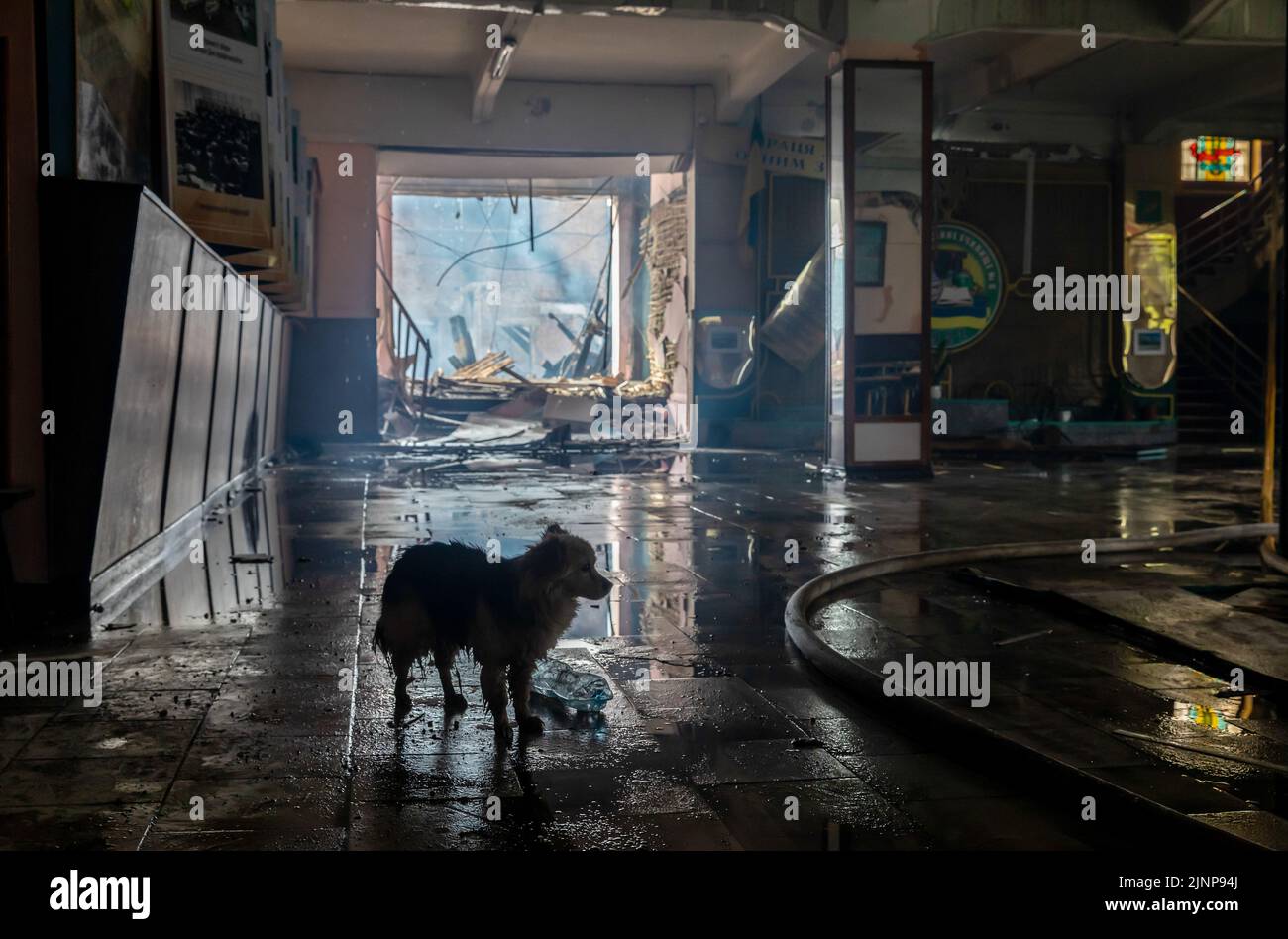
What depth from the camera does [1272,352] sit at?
7.02m

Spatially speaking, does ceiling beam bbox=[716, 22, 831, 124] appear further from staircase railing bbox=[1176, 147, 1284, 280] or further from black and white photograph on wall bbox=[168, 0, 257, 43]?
staircase railing bbox=[1176, 147, 1284, 280]

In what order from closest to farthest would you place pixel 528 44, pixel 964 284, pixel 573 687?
pixel 573 687 < pixel 528 44 < pixel 964 284

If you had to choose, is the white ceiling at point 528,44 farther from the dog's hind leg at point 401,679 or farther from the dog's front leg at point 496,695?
the dog's front leg at point 496,695

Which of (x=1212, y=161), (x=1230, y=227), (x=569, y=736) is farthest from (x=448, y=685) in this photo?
(x=1212, y=161)

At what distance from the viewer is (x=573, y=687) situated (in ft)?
13.9

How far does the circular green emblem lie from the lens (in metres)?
20.6

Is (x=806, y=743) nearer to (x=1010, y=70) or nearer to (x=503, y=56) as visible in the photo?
(x=503, y=56)

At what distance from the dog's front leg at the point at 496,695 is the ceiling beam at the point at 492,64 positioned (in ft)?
39.5

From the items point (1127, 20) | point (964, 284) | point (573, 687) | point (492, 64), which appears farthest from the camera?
point (964, 284)

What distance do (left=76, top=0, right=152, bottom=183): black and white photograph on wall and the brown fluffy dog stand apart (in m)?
3.08

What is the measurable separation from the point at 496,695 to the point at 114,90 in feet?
14.2

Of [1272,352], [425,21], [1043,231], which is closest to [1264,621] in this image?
[1272,352]
